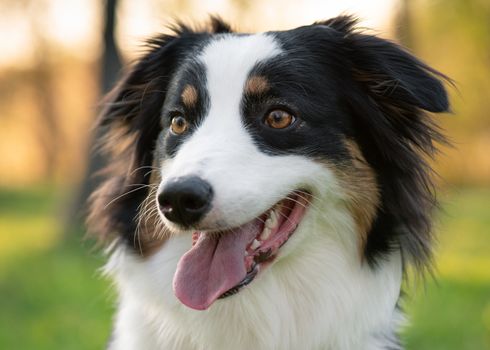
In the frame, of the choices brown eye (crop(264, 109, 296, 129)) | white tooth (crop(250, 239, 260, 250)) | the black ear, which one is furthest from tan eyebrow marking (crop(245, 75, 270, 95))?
white tooth (crop(250, 239, 260, 250))

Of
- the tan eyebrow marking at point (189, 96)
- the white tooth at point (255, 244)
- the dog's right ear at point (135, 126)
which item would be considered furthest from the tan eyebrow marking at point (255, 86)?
the white tooth at point (255, 244)

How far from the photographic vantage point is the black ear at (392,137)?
348 cm

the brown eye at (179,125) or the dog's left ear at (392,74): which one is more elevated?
the dog's left ear at (392,74)

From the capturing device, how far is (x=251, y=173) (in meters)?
3.10

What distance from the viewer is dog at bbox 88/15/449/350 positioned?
324cm

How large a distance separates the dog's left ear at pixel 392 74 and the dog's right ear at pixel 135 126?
84cm

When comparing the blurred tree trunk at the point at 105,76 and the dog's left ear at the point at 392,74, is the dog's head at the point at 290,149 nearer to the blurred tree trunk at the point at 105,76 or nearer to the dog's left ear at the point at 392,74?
the dog's left ear at the point at 392,74

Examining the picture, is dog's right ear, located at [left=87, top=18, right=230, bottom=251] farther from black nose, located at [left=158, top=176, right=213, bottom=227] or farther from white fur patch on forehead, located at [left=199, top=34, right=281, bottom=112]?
black nose, located at [left=158, top=176, right=213, bottom=227]

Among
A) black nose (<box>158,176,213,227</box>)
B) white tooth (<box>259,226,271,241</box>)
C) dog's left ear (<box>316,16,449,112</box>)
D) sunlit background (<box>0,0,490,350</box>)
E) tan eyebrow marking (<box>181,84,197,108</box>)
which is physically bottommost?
sunlit background (<box>0,0,490,350</box>)

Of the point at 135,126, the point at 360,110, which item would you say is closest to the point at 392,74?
the point at 360,110

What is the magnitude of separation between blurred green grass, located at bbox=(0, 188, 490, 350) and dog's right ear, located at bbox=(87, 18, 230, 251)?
21.3 inches

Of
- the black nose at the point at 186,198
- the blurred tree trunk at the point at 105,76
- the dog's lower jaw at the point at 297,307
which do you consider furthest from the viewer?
the blurred tree trunk at the point at 105,76

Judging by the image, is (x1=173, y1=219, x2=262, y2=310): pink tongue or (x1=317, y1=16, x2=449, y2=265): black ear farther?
(x1=317, y1=16, x2=449, y2=265): black ear

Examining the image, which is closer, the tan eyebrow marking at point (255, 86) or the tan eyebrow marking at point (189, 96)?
the tan eyebrow marking at point (255, 86)
